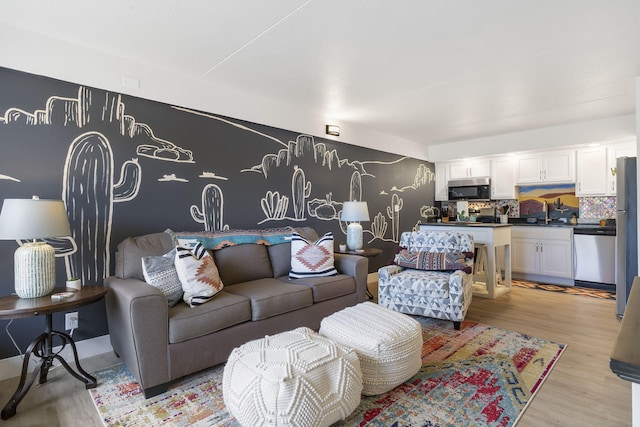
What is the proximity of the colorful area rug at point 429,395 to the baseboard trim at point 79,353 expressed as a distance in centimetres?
34

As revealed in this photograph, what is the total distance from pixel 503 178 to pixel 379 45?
4177 mm

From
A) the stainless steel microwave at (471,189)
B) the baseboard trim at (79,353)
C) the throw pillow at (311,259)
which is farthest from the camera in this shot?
the stainless steel microwave at (471,189)

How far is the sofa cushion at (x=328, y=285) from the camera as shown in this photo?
3016mm

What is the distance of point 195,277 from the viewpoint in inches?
95.8

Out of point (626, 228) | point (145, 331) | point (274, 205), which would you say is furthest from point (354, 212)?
point (626, 228)

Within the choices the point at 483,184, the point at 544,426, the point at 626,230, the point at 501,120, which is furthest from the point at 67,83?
the point at 483,184

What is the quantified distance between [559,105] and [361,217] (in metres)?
2.78

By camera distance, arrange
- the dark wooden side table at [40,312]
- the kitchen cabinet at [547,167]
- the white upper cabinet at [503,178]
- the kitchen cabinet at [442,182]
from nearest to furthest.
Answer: the dark wooden side table at [40,312] → the kitchen cabinet at [547,167] → the white upper cabinet at [503,178] → the kitchen cabinet at [442,182]

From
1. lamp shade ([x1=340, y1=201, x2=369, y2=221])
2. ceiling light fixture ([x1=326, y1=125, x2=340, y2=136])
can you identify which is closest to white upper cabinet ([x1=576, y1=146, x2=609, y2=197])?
lamp shade ([x1=340, y1=201, x2=369, y2=221])

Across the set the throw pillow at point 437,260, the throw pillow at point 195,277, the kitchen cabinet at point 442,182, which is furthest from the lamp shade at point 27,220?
the kitchen cabinet at point 442,182

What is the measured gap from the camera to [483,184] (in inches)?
229

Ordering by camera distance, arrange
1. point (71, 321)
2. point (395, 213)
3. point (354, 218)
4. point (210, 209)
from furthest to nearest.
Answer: point (395, 213)
point (354, 218)
point (210, 209)
point (71, 321)

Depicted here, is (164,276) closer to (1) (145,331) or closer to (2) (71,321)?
(1) (145,331)

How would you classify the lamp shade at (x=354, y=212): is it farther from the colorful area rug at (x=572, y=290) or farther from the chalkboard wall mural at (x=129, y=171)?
the colorful area rug at (x=572, y=290)
